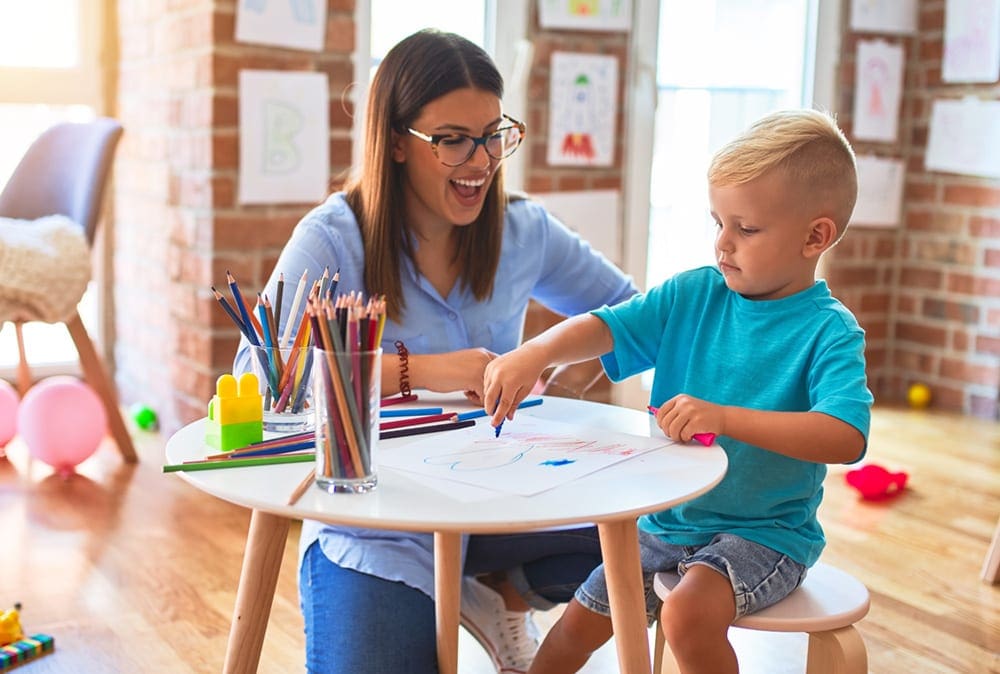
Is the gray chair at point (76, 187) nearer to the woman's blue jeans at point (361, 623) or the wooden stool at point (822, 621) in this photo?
the woman's blue jeans at point (361, 623)

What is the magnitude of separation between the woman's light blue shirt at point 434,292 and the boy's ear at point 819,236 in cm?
54

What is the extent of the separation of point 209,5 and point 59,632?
148cm

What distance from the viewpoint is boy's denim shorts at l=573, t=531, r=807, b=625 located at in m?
1.30

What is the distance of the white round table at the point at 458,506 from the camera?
1.01 m

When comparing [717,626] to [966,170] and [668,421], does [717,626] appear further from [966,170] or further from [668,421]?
[966,170]

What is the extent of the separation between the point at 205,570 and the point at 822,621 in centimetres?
138

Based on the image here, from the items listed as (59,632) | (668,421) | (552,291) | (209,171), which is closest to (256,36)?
(209,171)

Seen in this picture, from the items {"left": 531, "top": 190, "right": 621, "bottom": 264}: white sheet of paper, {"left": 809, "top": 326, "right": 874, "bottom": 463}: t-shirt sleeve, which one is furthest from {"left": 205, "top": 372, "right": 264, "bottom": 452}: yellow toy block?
{"left": 531, "top": 190, "right": 621, "bottom": 264}: white sheet of paper

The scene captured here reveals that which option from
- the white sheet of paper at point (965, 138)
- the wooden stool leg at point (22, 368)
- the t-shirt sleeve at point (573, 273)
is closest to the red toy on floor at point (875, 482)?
the t-shirt sleeve at point (573, 273)

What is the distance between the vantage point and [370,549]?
1.47 meters

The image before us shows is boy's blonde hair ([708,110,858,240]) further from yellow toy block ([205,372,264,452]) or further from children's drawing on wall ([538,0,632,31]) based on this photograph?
children's drawing on wall ([538,0,632,31])

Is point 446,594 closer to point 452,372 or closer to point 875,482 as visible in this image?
point 452,372

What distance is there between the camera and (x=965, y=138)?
3.93 meters

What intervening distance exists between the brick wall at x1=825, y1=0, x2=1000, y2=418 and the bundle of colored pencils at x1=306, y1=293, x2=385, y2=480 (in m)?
3.29
